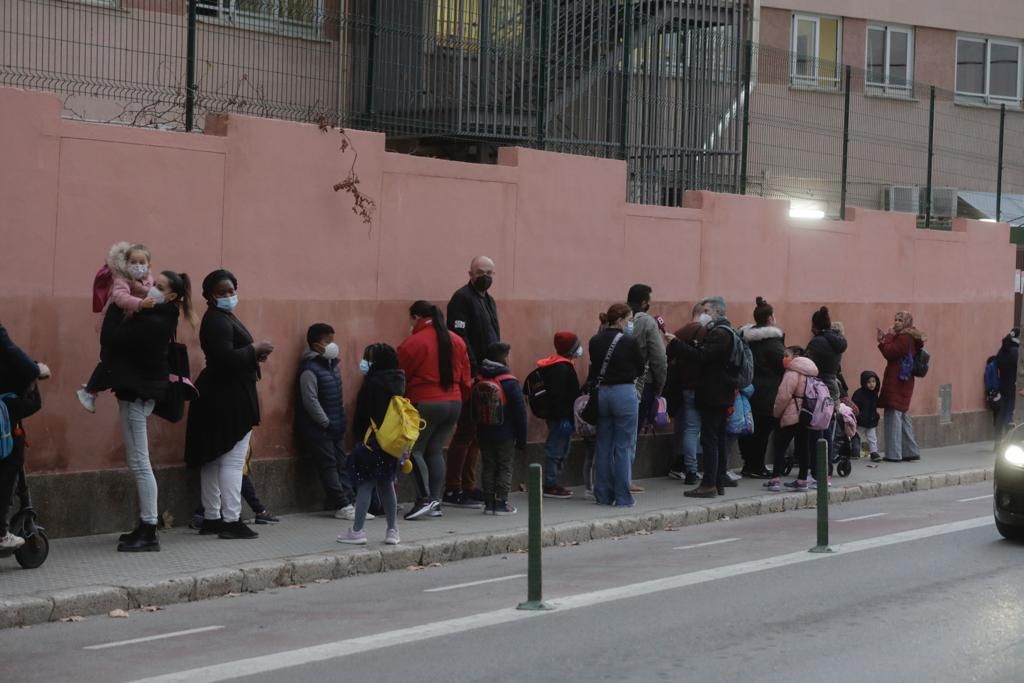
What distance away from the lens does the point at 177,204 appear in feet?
40.4

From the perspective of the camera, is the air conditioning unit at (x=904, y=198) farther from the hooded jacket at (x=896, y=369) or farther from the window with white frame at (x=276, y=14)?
the window with white frame at (x=276, y=14)

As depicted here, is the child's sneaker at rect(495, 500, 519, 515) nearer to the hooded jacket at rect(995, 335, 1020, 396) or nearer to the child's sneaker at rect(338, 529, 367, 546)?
the child's sneaker at rect(338, 529, 367, 546)

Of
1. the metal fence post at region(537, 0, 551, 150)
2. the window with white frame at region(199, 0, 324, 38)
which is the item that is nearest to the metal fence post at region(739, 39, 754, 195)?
the metal fence post at region(537, 0, 551, 150)

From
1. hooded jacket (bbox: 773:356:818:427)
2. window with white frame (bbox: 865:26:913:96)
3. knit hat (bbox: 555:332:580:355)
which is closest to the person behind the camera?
knit hat (bbox: 555:332:580:355)

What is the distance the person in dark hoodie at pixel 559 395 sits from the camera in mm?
14859

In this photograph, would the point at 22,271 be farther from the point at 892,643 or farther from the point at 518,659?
the point at 892,643

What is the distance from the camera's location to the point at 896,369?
19922 mm

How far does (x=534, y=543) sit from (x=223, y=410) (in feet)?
10.8

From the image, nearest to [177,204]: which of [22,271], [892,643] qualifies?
[22,271]

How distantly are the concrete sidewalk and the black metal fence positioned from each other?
3.69 meters

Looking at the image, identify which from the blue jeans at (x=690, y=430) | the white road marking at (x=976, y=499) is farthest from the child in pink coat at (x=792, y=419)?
the white road marking at (x=976, y=499)

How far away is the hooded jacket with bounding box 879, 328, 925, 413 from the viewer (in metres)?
19.9

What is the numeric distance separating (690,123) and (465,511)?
272 inches

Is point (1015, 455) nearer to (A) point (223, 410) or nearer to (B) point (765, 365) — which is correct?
(B) point (765, 365)
